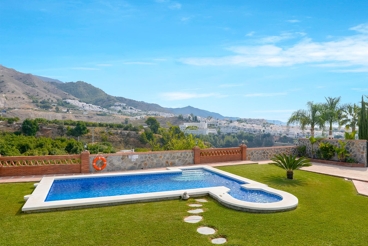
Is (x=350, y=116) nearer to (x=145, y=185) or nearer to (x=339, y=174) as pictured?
(x=339, y=174)

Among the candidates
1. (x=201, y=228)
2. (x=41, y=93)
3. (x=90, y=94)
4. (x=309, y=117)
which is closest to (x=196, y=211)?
(x=201, y=228)

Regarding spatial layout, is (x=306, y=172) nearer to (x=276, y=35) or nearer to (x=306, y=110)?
(x=306, y=110)

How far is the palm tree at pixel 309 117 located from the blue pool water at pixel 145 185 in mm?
9178

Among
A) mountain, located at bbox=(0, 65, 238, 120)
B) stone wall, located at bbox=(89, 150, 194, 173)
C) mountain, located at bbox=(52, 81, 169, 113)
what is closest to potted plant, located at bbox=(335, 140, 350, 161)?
stone wall, located at bbox=(89, 150, 194, 173)

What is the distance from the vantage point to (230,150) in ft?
50.5

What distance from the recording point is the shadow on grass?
397 inches

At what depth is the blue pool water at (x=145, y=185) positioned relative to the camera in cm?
891

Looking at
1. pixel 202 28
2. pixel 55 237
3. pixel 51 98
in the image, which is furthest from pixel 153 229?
pixel 51 98

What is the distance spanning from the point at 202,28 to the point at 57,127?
5375 centimetres

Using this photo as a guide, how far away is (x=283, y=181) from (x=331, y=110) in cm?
1028

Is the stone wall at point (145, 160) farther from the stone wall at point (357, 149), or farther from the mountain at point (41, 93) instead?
the mountain at point (41, 93)

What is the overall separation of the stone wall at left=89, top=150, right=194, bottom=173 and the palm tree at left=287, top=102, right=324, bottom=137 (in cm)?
847

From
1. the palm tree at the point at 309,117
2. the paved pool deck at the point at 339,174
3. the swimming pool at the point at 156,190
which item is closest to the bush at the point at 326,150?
the paved pool deck at the point at 339,174

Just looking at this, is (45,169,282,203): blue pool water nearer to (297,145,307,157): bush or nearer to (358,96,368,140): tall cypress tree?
(297,145,307,157): bush
